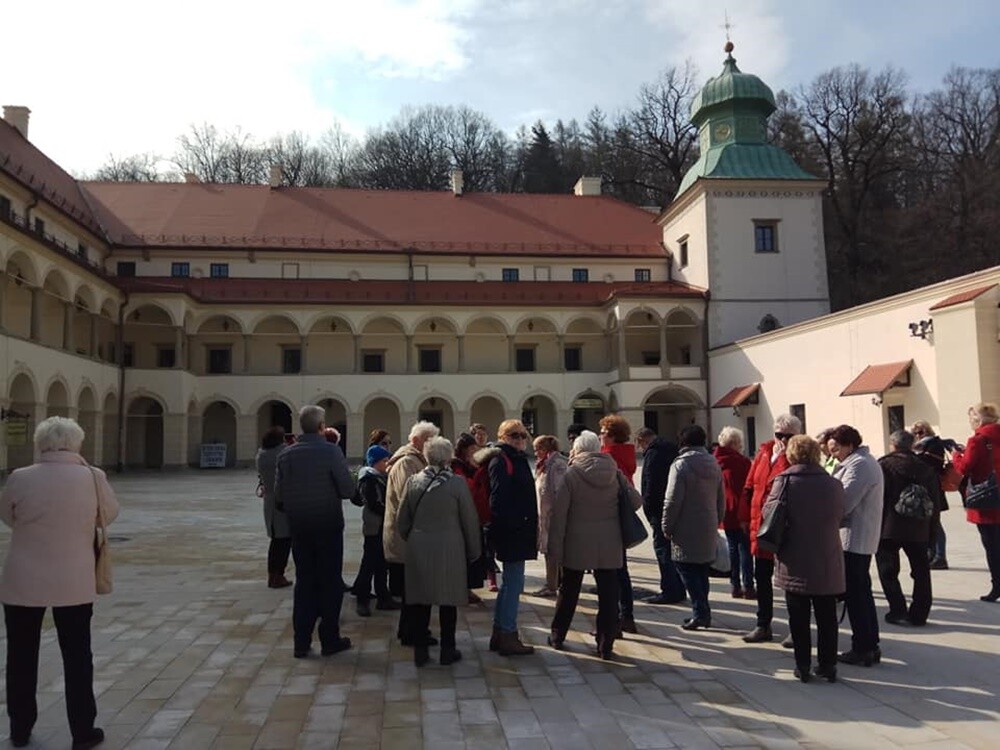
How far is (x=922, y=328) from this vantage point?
1966 centimetres

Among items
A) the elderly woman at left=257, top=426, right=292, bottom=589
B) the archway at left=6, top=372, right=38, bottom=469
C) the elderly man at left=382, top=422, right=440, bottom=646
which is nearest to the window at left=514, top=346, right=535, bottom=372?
the archway at left=6, top=372, right=38, bottom=469

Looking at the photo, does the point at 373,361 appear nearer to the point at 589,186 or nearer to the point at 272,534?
the point at 589,186

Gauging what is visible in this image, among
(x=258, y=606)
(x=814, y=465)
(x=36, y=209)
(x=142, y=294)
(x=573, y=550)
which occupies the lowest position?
(x=258, y=606)

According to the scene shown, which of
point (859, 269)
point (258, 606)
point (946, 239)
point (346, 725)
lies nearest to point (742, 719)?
point (346, 725)

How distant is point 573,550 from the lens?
5.52 meters

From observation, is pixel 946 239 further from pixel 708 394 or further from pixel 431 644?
pixel 431 644

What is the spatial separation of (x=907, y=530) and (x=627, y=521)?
254 cm

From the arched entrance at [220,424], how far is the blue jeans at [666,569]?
3149 centimetres

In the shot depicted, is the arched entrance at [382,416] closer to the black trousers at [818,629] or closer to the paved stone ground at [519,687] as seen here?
the paved stone ground at [519,687]

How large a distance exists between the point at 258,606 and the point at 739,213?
30.7 metres

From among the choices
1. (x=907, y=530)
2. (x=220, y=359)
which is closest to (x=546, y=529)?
(x=907, y=530)

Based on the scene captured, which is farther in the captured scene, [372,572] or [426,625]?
[372,572]

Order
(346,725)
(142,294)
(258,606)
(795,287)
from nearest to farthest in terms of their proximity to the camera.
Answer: (346,725) → (258,606) → (142,294) → (795,287)

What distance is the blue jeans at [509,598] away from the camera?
561 centimetres
